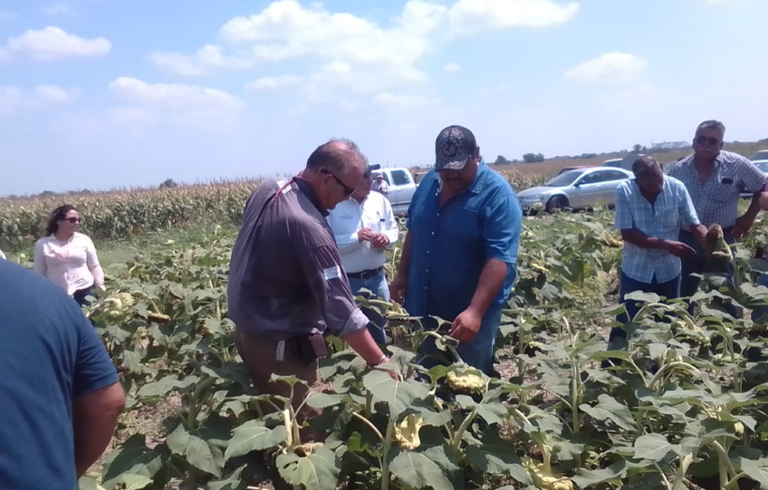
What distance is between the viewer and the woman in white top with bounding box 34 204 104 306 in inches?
241

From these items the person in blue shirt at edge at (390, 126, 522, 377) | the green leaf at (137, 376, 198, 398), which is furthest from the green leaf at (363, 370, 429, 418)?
the person in blue shirt at edge at (390, 126, 522, 377)

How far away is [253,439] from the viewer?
7.14ft

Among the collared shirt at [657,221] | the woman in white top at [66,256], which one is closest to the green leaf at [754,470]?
the collared shirt at [657,221]

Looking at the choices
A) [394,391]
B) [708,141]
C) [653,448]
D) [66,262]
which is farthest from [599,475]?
[66,262]

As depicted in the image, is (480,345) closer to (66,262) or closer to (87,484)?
(87,484)

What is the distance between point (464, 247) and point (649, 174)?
161 cm

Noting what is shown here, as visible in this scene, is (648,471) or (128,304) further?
(128,304)

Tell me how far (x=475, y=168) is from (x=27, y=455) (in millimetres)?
2543

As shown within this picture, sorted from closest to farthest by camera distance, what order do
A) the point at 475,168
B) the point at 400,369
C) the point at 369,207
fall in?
1. the point at 400,369
2. the point at 475,168
3. the point at 369,207

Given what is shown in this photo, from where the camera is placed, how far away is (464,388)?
98.1 inches

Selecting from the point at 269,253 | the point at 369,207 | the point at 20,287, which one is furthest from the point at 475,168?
the point at 20,287

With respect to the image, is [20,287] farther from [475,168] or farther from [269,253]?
[475,168]

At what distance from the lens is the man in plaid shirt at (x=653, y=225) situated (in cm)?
436

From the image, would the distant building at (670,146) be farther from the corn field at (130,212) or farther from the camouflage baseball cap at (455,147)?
the camouflage baseball cap at (455,147)
